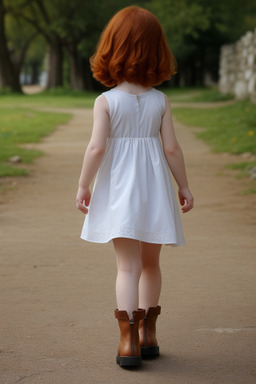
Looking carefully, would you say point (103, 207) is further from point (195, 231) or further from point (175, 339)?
point (195, 231)

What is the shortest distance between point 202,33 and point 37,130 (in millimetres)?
31261

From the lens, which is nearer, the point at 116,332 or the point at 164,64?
the point at 164,64

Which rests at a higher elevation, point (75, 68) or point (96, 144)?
point (96, 144)

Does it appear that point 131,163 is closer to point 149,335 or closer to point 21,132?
point 149,335

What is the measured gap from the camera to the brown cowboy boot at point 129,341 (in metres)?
2.98

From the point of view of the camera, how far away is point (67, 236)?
564cm

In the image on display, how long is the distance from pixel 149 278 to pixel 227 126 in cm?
1200

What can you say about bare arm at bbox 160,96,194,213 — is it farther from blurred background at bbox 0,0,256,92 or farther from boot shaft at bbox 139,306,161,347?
blurred background at bbox 0,0,256,92

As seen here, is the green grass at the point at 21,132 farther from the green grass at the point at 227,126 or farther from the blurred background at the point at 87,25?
the blurred background at the point at 87,25

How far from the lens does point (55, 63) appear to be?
39594 millimetres

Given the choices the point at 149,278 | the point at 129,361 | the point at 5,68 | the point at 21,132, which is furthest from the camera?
the point at 5,68

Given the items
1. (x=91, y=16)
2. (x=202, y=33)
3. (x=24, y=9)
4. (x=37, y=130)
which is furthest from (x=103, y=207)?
(x=202, y=33)

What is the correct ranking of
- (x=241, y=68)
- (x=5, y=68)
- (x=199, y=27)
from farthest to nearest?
(x=5, y=68)
(x=199, y=27)
(x=241, y=68)

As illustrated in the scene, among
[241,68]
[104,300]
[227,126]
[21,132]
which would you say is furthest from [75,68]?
[104,300]
